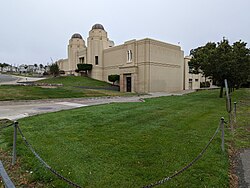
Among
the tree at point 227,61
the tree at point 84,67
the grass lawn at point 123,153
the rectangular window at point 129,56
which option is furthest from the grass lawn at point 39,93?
the tree at point 84,67

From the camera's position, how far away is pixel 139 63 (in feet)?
117

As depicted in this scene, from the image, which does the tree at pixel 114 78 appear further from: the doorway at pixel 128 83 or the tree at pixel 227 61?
the tree at pixel 227 61

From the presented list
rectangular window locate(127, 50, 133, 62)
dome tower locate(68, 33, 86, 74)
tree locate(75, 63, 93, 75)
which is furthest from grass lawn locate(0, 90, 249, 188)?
dome tower locate(68, 33, 86, 74)


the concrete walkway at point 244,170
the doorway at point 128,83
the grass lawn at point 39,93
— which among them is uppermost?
the doorway at point 128,83

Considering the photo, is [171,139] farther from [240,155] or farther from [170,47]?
[170,47]

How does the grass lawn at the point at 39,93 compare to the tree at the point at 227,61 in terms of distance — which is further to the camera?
the grass lawn at the point at 39,93

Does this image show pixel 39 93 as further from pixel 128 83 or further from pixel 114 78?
pixel 114 78

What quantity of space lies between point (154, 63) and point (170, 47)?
5623 millimetres

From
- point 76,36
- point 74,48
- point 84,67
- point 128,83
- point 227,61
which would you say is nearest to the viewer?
point 227,61

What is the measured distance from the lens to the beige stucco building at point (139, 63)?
3509cm

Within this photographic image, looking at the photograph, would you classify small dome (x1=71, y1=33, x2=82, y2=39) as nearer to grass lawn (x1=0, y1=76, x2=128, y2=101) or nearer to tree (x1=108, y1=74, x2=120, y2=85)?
tree (x1=108, y1=74, x2=120, y2=85)

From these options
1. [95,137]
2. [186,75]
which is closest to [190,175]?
[95,137]

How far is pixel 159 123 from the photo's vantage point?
8.37 metres

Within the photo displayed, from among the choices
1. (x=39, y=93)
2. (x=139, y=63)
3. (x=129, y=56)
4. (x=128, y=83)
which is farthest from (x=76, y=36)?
(x=39, y=93)
